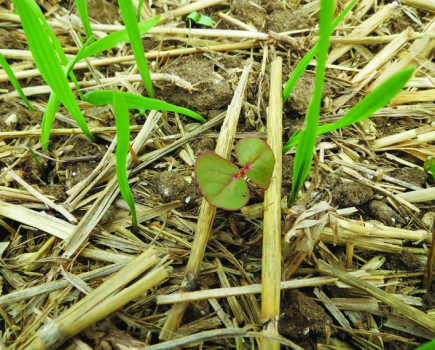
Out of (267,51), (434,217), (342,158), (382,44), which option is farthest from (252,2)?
(434,217)

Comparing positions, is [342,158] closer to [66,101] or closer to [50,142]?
[66,101]

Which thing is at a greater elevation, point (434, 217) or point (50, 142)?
point (50, 142)

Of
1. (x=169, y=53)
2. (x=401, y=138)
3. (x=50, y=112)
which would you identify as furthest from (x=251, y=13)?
(x=50, y=112)

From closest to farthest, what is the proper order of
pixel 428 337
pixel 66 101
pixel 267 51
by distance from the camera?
pixel 428 337, pixel 66 101, pixel 267 51

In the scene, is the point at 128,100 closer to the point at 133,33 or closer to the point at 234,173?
the point at 133,33

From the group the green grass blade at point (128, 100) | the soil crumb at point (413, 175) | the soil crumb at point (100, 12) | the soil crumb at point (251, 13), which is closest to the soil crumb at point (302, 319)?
the soil crumb at point (413, 175)
